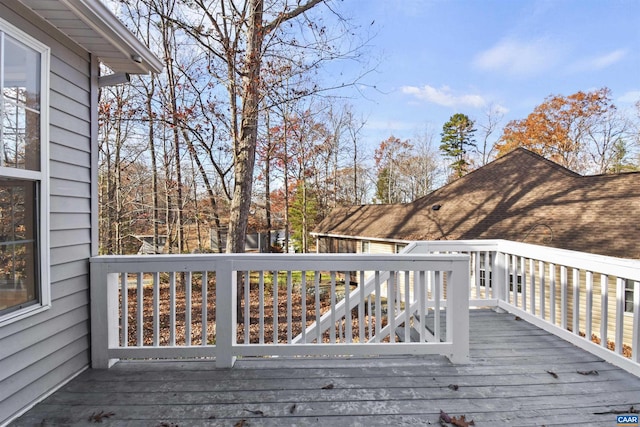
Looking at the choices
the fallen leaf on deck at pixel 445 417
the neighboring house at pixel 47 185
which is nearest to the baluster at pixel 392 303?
the fallen leaf on deck at pixel 445 417

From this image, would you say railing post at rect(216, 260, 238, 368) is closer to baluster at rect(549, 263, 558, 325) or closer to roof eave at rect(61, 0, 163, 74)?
roof eave at rect(61, 0, 163, 74)

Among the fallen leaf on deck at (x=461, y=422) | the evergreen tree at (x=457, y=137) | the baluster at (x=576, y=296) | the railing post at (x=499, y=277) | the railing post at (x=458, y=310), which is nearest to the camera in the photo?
the fallen leaf on deck at (x=461, y=422)

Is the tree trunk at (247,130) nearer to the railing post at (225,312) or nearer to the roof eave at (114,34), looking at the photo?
the roof eave at (114,34)

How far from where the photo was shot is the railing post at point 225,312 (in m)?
2.54

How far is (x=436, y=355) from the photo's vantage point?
2.81m

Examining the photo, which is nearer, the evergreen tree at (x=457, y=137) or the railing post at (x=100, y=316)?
the railing post at (x=100, y=316)

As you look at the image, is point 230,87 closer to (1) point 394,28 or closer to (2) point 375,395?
(1) point 394,28

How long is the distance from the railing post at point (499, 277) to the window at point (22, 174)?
463 centimetres

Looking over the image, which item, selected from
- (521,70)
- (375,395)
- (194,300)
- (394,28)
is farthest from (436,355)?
(521,70)

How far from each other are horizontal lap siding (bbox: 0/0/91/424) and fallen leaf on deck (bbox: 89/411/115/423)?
48 cm

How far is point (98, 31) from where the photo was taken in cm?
229

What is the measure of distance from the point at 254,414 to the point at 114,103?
34.5ft

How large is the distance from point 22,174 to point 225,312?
5.42 ft

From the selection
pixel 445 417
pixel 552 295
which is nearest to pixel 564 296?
pixel 552 295
